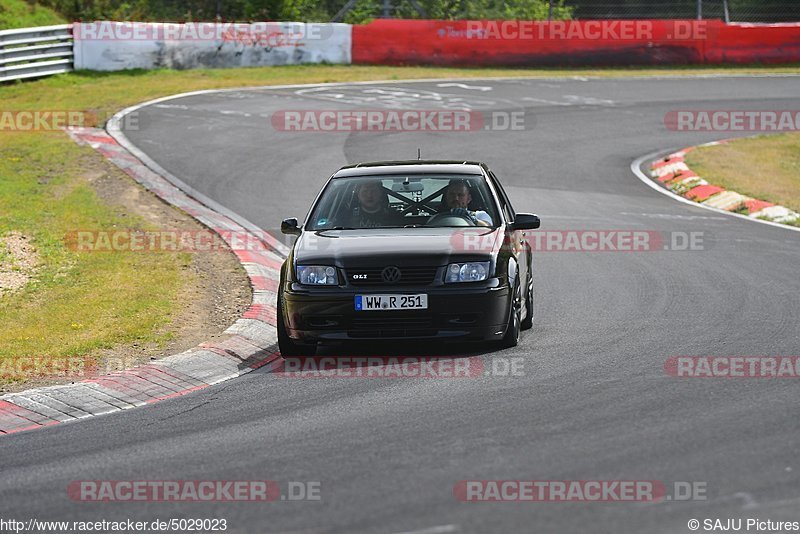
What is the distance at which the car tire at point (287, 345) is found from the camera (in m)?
9.85

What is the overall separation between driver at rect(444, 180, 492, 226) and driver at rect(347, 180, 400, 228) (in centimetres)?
48

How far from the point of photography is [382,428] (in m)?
7.39

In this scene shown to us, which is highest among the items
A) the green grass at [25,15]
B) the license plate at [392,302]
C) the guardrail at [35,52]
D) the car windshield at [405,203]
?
the green grass at [25,15]

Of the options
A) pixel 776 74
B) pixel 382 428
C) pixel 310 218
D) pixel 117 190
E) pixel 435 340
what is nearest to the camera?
pixel 382 428

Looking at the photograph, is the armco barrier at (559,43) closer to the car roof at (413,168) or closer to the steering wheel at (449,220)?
the car roof at (413,168)

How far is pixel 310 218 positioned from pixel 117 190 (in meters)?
7.56

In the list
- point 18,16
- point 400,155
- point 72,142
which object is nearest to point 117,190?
point 72,142

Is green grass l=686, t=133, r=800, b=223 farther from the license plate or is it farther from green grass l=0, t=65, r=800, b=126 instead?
the license plate

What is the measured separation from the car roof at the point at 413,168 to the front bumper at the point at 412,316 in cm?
175

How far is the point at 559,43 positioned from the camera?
3519cm

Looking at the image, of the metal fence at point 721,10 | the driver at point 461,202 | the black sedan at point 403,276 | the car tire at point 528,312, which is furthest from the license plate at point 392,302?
the metal fence at point 721,10

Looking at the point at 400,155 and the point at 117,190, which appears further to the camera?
the point at 400,155

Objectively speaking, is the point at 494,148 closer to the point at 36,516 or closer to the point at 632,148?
the point at 632,148

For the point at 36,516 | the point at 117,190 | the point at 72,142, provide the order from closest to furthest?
the point at 36,516
the point at 117,190
the point at 72,142
